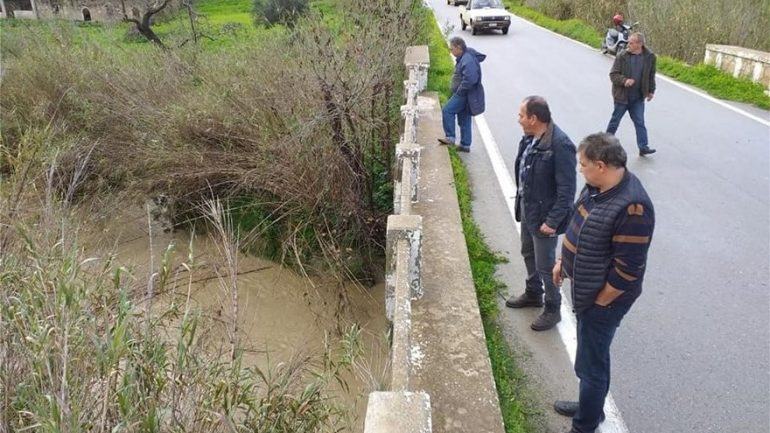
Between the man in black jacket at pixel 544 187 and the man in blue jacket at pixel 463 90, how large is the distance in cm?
362

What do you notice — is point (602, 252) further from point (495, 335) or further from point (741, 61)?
point (741, 61)

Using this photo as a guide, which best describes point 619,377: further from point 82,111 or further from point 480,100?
point 82,111

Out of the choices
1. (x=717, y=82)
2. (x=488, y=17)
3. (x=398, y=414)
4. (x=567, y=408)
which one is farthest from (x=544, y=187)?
(x=488, y=17)

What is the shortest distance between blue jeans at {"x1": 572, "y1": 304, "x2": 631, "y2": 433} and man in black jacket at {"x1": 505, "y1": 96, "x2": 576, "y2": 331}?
42.3 inches

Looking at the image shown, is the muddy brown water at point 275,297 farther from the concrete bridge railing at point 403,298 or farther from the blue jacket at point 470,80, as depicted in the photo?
the blue jacket at point 470,80

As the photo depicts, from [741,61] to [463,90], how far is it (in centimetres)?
749

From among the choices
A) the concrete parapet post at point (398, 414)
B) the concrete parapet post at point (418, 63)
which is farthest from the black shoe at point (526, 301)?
the concrete parapet post at point (418, 63)

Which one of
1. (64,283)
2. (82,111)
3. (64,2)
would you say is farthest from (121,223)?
(64,2)

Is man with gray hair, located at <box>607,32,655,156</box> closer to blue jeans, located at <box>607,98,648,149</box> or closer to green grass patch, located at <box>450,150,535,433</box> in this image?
blue jeans, located at <box>607,98,648,149</box>

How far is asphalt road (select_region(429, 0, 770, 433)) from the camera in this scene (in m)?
3.75

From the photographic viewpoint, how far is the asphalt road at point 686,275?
148 inches

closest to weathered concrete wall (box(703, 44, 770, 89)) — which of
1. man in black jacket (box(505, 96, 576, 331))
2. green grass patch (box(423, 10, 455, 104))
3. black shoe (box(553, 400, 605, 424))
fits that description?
green grass patch (box(423, 10, 455, 104))

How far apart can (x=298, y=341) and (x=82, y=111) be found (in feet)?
16.7

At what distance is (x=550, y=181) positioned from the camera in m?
4.16
